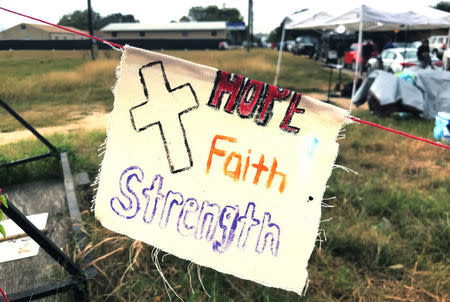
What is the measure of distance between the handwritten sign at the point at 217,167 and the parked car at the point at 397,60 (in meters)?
13.2

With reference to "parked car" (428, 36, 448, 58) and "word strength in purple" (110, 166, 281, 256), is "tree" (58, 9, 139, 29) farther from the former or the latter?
"word strength in purple" (110, 166, 281, 256)

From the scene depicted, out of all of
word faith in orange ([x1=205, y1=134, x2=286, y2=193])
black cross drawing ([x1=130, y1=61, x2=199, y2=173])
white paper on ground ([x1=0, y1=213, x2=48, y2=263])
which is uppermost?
black cross drawing ([x1=130, y1=61, x2=199, y2=173])

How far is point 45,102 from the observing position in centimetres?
768

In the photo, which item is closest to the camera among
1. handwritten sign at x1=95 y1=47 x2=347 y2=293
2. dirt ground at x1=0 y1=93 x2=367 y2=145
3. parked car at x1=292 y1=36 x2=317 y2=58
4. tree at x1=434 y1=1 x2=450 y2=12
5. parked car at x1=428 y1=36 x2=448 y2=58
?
handwritten sign at x1=95 y1=47 x2=347 y2=293

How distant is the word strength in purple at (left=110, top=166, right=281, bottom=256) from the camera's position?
105cm

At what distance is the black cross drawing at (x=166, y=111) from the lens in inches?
41.3

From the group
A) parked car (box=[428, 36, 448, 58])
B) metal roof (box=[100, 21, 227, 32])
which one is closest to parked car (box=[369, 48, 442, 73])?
parked car (box=[428, 36, 448, 58])

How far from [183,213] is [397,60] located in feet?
47.8

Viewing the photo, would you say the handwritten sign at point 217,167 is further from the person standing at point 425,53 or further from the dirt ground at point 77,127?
the person standing at point 425,53

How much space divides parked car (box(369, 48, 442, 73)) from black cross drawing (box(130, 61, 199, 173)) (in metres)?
13.3

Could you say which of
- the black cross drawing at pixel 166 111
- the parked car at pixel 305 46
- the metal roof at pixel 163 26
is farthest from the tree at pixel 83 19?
the black cross drawing at pixel 166 111

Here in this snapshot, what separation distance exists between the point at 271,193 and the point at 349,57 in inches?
743

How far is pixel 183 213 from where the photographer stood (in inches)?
42.3

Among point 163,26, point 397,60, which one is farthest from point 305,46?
point 163,26
